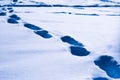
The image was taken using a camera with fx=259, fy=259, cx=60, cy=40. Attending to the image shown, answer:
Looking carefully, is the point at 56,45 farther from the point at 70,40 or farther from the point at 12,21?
the point at 12,21

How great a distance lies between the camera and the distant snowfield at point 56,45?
157 centimetres

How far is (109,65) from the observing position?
1726 millimetres

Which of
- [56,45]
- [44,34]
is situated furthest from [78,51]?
[44,34]

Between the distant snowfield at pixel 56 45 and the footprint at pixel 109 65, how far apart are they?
4cm

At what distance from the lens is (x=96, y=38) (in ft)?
7.26

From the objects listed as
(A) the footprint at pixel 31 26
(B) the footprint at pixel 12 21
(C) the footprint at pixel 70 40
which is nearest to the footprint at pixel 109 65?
(C) the footprint at pixel 70 40

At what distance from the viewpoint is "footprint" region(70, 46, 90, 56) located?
74.3 inches

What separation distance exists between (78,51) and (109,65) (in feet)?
0.93

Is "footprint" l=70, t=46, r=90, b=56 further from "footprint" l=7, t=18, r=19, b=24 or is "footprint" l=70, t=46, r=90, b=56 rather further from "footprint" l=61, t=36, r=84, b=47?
"footprint" l=7, t=18, r=19, b=24

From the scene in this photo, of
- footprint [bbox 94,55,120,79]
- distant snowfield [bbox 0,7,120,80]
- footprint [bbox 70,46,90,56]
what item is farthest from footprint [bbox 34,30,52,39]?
footprint [bbox 94,55,120,79]

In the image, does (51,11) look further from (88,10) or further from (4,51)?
(4,51)

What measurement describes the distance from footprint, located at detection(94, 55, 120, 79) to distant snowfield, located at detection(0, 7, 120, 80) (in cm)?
4

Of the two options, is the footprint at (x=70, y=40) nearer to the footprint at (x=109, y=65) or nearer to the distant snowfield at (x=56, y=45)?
the distant snowfield at (x=56, y=45)

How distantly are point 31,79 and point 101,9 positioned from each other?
2.18 metres
